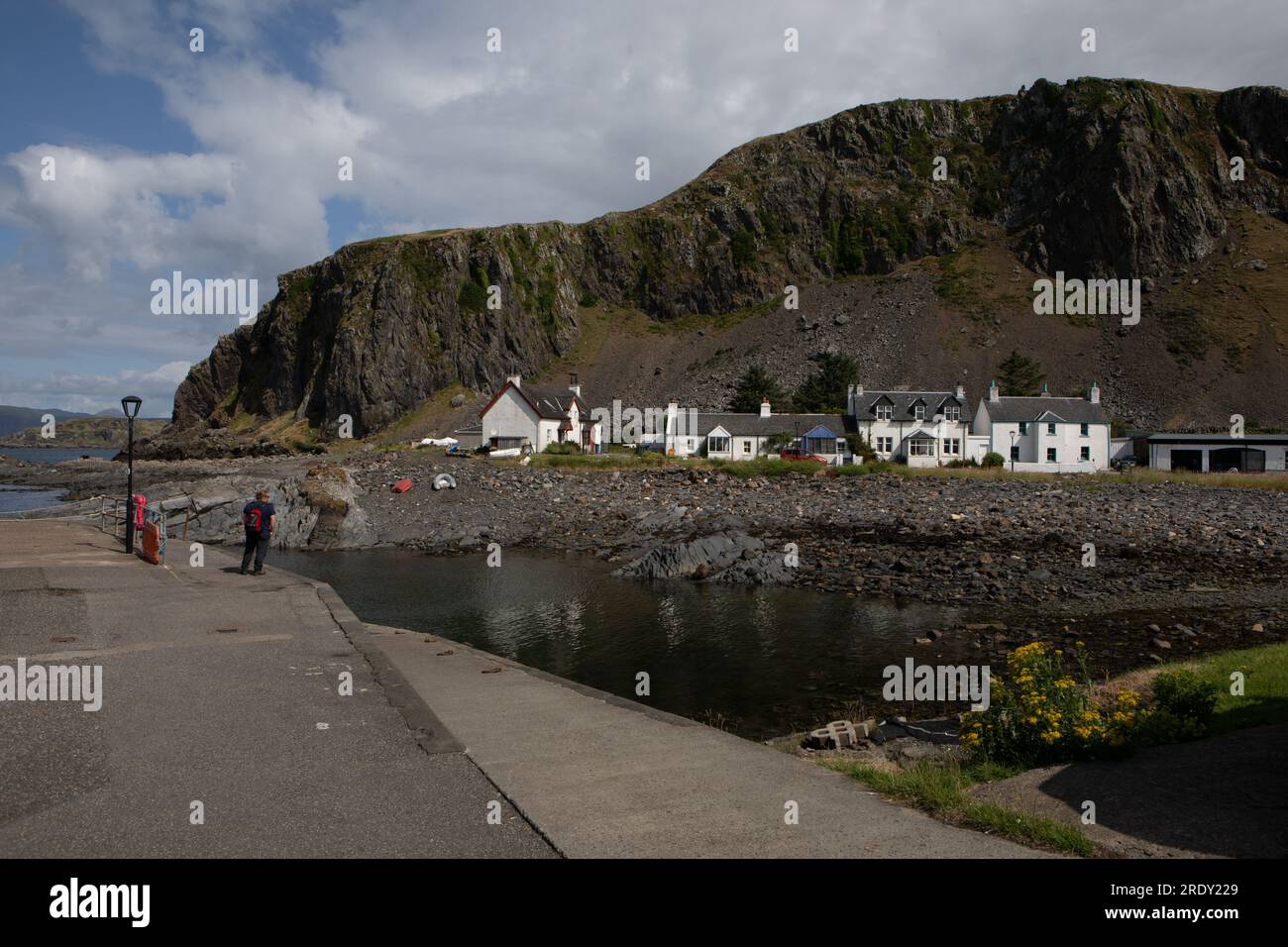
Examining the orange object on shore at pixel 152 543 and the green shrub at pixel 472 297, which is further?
the green shrub at pixel 472 297

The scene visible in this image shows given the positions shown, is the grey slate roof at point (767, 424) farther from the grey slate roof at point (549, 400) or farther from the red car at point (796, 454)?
the grey slate roof at point (549, 400)

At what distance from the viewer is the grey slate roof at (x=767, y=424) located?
3066 inches

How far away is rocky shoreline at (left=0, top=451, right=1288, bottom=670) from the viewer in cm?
2172

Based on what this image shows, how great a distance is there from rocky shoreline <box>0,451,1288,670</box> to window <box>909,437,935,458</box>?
1803 centimetres

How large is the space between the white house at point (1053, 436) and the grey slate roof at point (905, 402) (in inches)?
189

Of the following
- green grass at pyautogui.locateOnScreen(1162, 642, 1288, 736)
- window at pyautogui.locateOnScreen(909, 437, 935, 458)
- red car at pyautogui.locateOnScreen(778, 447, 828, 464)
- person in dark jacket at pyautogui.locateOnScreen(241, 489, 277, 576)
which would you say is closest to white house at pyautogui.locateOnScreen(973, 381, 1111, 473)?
window at pyautogui.locateOnScreen(909, 437, 935, 458)

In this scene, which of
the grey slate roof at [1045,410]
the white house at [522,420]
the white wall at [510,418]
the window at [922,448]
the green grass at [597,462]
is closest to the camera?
the green grass at [597,462]

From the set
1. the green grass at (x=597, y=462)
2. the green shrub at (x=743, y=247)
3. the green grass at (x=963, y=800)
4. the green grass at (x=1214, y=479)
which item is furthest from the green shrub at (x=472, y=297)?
the green grass at (x=963, y=800)

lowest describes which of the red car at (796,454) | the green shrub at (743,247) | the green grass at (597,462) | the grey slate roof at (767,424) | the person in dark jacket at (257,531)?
the person in dark jacket at (257,531)

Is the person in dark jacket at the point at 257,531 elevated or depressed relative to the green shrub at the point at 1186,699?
elevated

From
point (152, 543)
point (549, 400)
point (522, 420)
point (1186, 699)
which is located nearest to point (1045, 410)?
point (549, 400)

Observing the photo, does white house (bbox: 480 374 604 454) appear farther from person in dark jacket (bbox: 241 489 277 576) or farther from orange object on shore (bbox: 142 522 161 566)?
person in dark jacket (bbox: 241 489 277 576)
